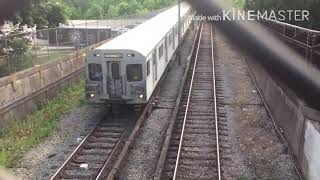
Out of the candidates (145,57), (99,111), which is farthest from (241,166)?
(99,111)

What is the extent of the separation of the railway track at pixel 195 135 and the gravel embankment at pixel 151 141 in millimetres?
415

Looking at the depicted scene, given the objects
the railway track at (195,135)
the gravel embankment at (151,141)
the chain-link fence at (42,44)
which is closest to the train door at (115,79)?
the gravel embankment at (151,141)

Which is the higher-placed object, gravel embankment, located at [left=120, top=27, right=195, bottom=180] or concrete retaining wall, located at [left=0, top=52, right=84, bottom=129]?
concrete retaining wall, located at [left=0, top=52, right=84, bottom=129]

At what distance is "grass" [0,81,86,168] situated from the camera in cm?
1327

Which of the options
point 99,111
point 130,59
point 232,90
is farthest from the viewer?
point 232,90

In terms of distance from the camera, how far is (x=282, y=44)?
3.62ft

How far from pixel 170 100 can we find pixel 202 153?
24.0 feet

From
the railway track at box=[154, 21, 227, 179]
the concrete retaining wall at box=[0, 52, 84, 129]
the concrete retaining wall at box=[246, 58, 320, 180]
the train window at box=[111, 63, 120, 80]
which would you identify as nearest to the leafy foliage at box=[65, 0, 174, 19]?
the railway track at box=[154, 21, 227, 179]

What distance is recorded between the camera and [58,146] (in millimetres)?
13836

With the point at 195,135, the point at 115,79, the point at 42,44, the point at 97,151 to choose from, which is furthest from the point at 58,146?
the point at 42,44

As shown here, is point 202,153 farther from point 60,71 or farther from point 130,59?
point 60,71

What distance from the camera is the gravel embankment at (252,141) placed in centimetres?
1145

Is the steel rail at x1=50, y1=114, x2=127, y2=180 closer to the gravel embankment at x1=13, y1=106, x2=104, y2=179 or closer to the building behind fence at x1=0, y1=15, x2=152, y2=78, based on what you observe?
the gravel embankment at x1=13, y1=106, x2=104, y2=179

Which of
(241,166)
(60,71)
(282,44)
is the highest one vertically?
(282,44)
